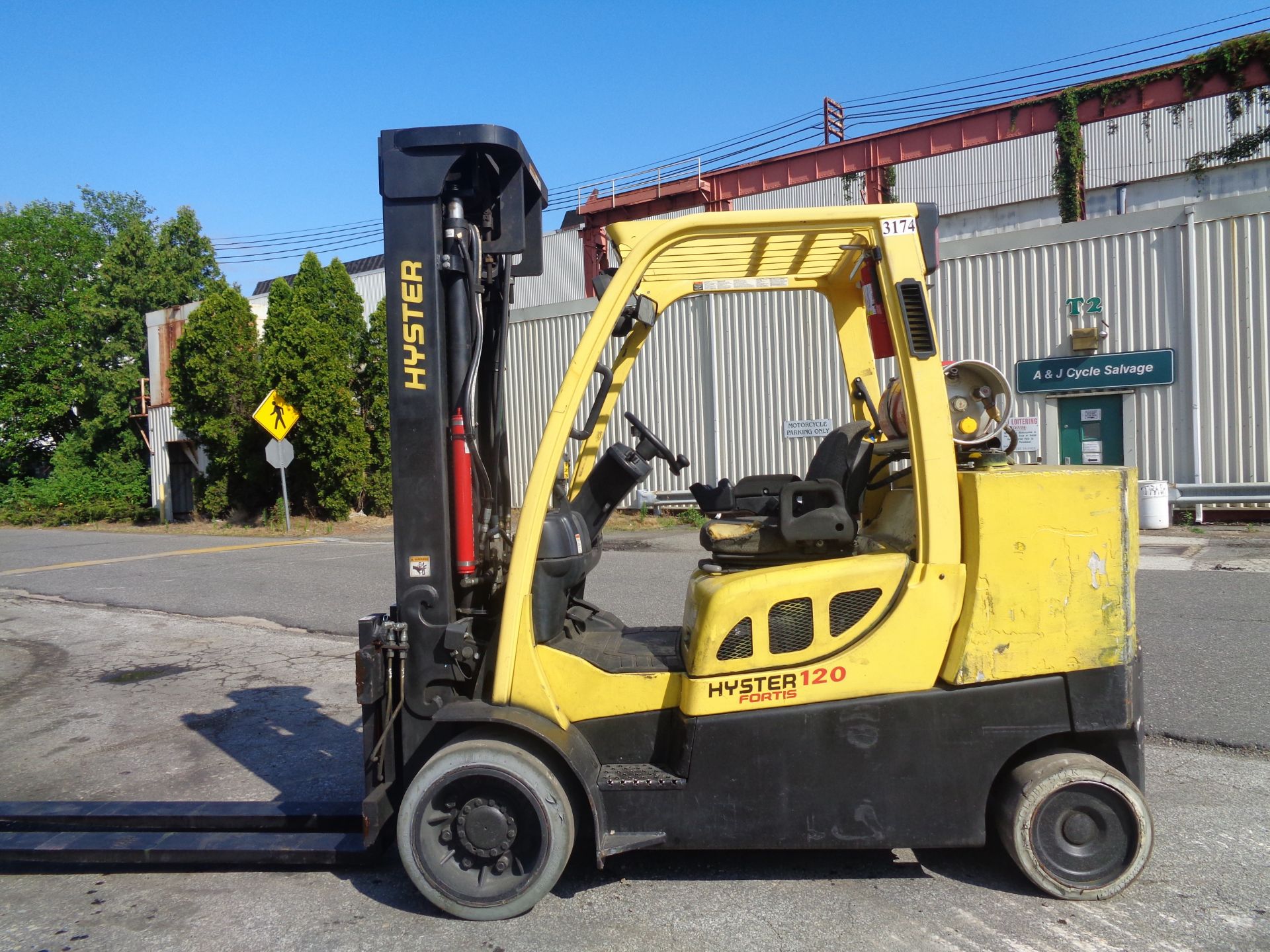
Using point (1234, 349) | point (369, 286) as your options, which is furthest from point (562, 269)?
point (1234, 349)

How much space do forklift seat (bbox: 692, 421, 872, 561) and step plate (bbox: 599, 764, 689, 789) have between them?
88cm

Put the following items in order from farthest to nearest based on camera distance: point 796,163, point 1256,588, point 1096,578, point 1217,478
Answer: point 796,163, point 1217,478, point 1256,588, point 1096,578

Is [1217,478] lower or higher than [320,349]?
lower

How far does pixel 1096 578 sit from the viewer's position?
317 cm

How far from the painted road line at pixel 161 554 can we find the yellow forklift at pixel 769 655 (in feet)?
48.6

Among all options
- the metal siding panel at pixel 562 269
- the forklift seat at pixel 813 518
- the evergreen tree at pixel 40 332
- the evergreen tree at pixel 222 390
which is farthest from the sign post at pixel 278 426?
the evergreen tree at pixel 40 332

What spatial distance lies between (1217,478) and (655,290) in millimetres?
13685

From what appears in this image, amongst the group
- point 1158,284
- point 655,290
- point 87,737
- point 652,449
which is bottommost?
point 87,737

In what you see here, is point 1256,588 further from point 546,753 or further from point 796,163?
point 796,163

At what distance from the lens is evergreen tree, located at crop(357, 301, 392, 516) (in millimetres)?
23016

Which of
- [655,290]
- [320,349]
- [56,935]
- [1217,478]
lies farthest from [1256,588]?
[320,349]

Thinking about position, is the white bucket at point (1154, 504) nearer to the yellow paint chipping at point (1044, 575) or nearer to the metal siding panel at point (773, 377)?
the metal siding panel at point (773, 377)

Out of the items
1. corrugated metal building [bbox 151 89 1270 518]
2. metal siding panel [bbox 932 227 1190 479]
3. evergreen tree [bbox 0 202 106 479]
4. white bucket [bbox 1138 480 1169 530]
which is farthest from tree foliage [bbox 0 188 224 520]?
white bucket [bbox 1138 480 1169 530]

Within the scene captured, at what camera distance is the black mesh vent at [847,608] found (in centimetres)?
327
